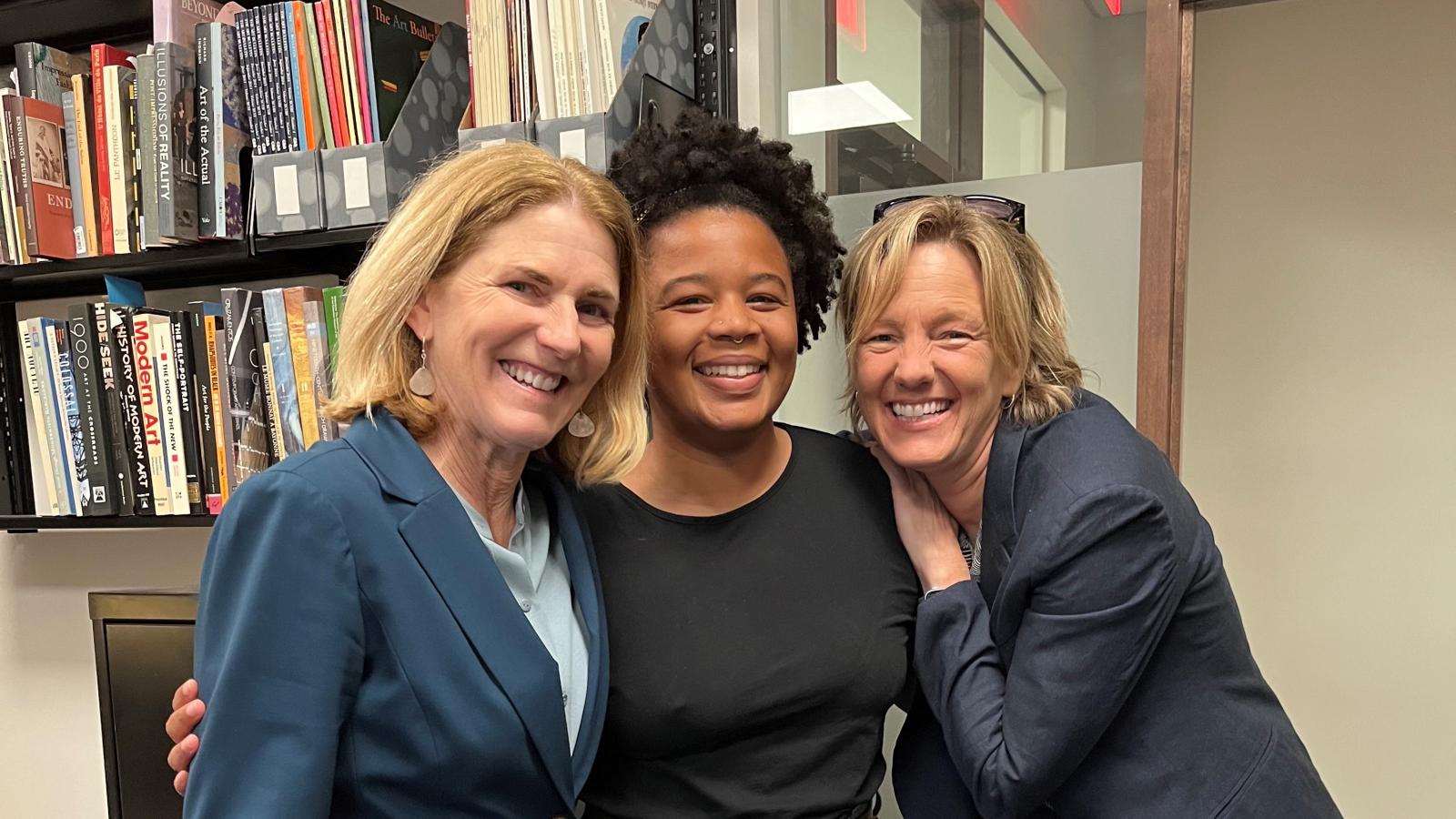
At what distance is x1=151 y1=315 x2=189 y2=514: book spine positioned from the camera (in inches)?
71.5

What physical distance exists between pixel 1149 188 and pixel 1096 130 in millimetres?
140

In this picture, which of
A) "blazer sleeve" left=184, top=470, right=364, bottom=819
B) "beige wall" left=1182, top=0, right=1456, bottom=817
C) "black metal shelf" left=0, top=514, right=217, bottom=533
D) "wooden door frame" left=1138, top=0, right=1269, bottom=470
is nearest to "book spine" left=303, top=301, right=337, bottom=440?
"black metal shelf" left=0, top=514, right=217, bottom=533

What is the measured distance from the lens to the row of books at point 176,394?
5.68 ft

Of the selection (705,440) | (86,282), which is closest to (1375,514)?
(705,440)

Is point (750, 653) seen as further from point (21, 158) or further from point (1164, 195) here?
point (21, 158)

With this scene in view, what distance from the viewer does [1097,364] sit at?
1646 mm

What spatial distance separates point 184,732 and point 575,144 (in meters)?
0.97

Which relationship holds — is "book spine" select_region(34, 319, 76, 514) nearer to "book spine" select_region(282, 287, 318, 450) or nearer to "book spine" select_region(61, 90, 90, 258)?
"book spine" select_region(61, 90, 90, 258)

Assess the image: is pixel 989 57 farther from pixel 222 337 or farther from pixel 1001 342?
pixel 222 337

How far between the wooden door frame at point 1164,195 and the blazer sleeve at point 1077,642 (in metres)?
0.54

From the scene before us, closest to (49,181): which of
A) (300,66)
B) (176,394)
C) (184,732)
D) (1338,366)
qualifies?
(176,394)

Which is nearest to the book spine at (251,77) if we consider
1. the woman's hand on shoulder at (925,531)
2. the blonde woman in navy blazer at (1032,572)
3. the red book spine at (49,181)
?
the red book spine at (49,181)

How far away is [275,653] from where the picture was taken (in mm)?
847

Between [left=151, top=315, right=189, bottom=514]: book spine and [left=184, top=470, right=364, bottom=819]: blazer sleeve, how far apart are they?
107 centimetres
